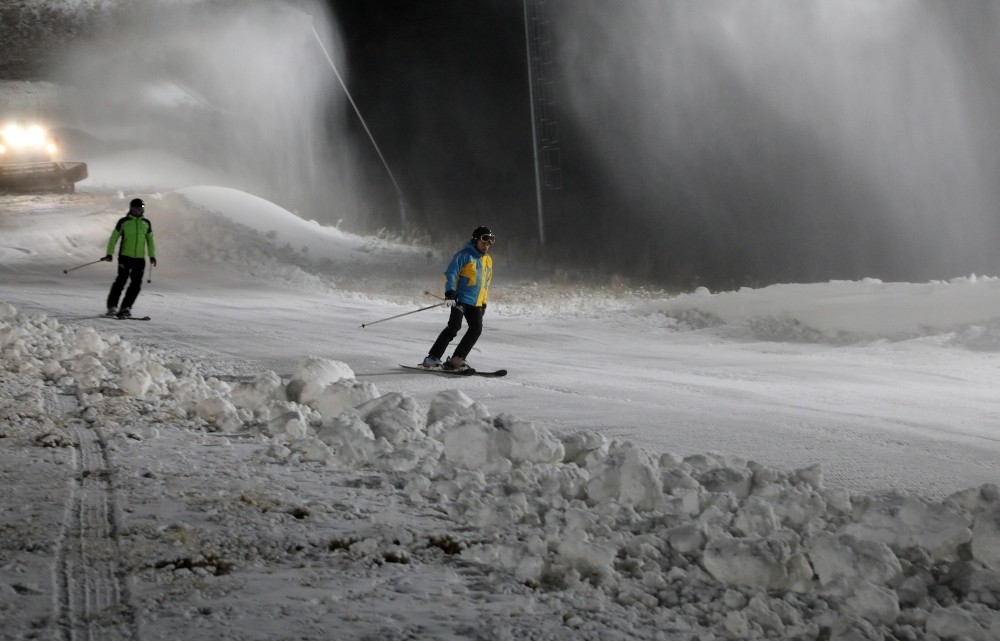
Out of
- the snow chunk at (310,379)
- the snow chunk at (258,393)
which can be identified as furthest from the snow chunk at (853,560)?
the snow chunk at (258,393)

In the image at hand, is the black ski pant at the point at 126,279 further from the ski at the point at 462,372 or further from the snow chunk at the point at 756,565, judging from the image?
the snow chunk at the point at 756,565

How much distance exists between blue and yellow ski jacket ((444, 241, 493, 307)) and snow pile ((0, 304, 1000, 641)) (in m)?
3.42

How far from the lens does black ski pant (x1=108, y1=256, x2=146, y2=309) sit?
13.5 metres

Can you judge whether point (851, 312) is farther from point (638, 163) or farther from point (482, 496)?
point (638, 163)

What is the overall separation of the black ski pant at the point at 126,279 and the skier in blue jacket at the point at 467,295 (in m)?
5.65

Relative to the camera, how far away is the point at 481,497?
15.5 feet

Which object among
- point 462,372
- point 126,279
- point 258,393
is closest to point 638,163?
point 126,279

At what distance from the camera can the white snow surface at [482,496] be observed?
11.2 feet

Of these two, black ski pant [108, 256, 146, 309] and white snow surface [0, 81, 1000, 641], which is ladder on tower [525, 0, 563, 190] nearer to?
black ski pant [108, 256, 146, 309]

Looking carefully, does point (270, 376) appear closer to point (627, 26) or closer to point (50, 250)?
point (50, 250)

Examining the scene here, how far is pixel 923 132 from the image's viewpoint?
2408cm

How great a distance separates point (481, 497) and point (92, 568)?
182 centimetres

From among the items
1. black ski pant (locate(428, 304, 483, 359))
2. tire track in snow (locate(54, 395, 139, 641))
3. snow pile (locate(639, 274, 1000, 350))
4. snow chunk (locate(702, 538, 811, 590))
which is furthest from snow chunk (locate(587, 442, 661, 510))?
snow pile (locate(639, 274, 1000, 350))

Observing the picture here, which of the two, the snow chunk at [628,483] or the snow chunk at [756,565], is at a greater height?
the snow chunk at [628,483]
